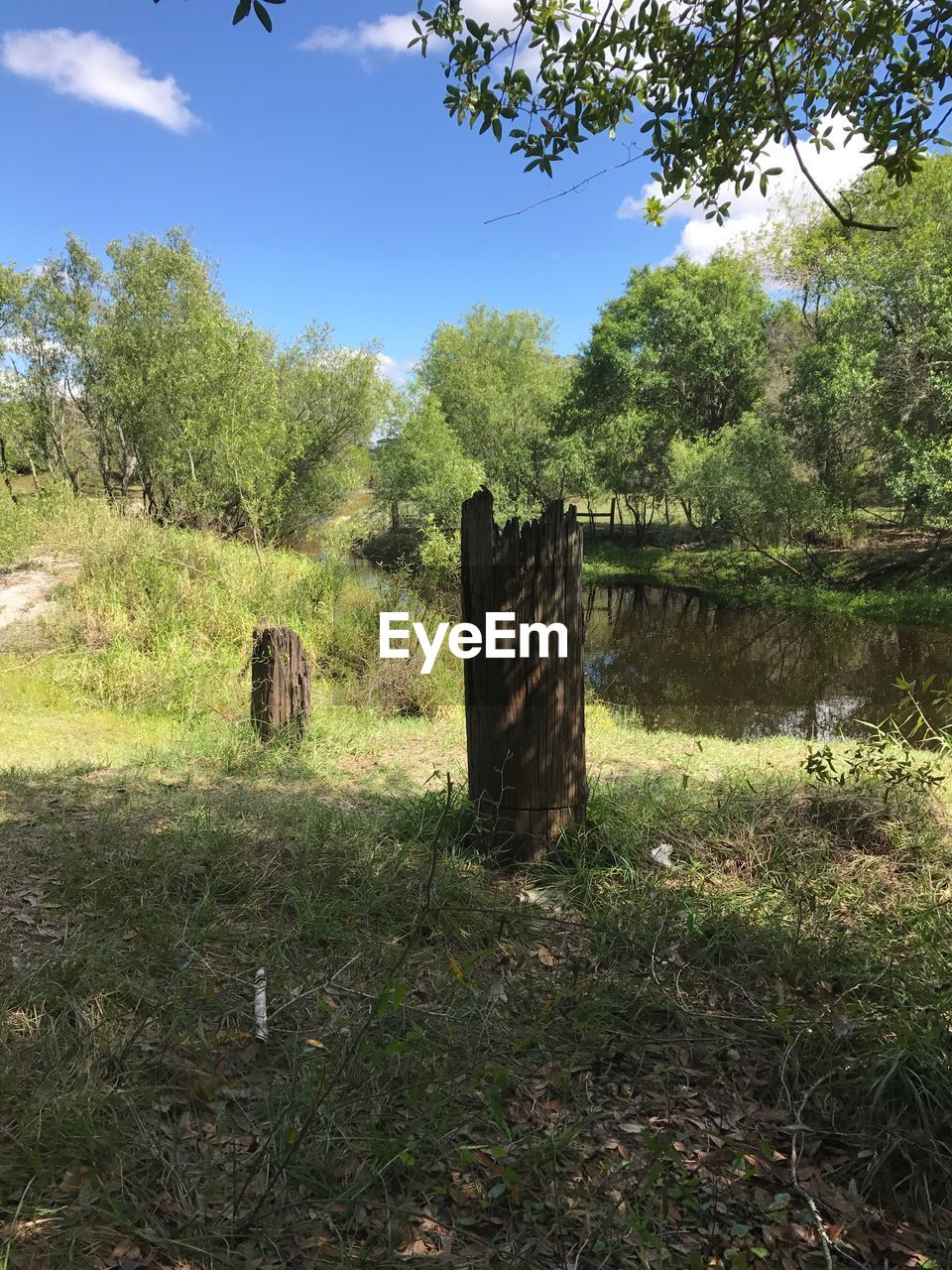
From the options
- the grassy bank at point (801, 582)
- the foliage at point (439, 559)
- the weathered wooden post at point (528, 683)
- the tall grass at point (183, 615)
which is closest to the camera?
the weathered wooden post at point (528, 683)

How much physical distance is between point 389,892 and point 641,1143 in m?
1.55

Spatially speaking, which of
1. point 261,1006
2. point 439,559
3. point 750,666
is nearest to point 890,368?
point 750,666

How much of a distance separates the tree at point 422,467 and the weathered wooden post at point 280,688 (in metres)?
18.5

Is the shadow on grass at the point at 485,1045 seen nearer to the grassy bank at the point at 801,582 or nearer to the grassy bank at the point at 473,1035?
the grassy bank at the point at 473,1035

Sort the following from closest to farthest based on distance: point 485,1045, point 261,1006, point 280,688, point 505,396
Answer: point 485,1045
point 261,1006
point 280,688
point 505,396

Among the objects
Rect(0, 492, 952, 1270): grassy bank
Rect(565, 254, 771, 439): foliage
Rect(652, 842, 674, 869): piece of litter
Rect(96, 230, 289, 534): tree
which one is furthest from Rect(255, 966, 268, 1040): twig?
Rect(565, 254, 771, 439): foliage

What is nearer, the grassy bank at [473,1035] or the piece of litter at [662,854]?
the grassy bank at [473,1035]

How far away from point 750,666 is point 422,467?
15826mm

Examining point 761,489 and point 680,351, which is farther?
point 680,351

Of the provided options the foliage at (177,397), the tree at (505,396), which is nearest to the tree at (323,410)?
the foliage at (177,397)

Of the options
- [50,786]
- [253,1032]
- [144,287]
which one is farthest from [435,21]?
[144,287]

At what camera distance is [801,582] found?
24.5 meters

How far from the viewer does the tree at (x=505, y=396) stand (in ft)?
109

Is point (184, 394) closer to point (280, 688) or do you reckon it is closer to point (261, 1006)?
point (280, 688)
